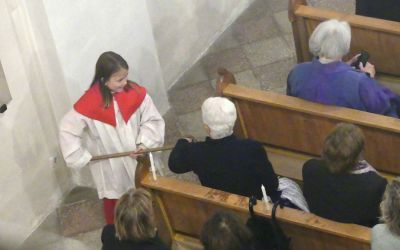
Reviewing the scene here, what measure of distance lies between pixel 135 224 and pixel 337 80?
1.64m

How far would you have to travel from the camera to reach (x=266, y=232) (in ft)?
10.4

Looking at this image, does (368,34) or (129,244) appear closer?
(129,244)

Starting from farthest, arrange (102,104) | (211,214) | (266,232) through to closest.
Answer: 1. (102,104)
2. (211,214)
3. (266,232)

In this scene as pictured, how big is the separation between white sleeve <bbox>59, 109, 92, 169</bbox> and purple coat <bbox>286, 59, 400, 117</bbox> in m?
1.34

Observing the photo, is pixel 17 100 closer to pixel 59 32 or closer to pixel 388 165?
pixel 59 32

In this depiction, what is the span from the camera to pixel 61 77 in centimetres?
429

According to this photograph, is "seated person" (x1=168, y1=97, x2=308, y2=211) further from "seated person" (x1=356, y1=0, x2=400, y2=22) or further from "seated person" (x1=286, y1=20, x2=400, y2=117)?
"seated person" (x1=356, y1=0, x2=400, y2=22)

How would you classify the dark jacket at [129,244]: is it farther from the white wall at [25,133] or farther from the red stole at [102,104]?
the white wall at [25,133]

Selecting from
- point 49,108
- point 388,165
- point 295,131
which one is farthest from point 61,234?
point 388,165

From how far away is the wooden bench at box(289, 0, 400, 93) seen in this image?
431 centimetres

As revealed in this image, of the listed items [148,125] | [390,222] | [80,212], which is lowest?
[80,212]

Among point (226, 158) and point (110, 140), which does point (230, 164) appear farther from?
point (110, 140)

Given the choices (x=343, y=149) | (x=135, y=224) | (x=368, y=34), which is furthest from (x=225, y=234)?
(x=368, y=34)

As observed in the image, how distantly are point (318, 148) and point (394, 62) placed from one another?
102 centimetres
